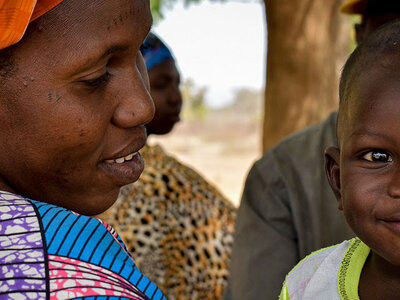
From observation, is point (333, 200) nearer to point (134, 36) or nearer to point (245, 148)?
point (134, 36)

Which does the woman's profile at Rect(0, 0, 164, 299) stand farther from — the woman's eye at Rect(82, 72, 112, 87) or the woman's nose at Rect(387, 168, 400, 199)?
the woman's nose at Rect(387, 168, 400, 199)

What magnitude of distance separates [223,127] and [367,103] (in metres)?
25.1

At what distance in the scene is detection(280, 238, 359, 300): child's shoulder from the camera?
1.55m

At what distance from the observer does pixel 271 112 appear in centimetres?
486

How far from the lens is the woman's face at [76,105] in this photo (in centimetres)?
114

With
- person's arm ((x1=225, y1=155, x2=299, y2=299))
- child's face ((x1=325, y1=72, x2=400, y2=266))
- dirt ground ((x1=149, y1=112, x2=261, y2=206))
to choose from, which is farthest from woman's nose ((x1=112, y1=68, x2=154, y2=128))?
dirt ground ((x1=149, y1=112, x2=261, y2=206))

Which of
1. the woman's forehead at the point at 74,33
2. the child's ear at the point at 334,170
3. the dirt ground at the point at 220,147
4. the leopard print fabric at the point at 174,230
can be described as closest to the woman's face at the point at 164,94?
the leopard print fabric at the point at 174,230

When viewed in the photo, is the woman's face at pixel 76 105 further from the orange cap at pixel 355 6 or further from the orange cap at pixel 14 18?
the orange cap at pixel 355 6

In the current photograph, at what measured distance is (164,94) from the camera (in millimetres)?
3924

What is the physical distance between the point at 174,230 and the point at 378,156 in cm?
218

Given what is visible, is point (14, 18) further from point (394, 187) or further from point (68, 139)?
point (394, 187)

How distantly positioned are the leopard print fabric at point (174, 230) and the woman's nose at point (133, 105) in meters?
2.00

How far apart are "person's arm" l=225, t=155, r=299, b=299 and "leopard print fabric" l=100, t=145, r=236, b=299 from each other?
0.97 metres

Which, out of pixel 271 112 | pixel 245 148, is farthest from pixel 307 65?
pixel 245 148
